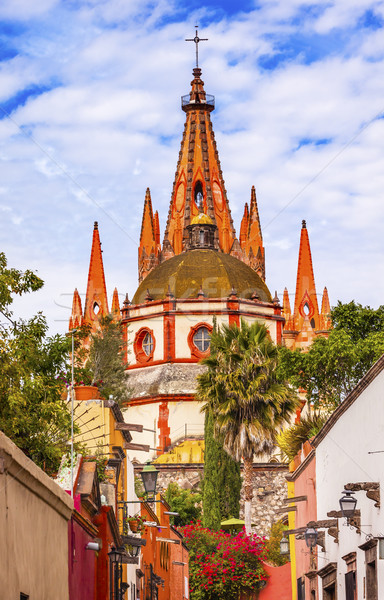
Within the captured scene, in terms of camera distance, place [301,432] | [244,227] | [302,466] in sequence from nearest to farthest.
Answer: [302,466] < [301,432] < [244,227]

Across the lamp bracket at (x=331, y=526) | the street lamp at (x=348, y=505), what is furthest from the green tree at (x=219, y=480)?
the street lamp at (x=348, y=505)

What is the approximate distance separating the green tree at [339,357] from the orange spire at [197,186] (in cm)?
3148

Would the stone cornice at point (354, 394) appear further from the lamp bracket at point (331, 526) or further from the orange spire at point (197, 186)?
the orange spire at point (197, 186)

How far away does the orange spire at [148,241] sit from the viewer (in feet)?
243

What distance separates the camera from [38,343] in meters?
24.3

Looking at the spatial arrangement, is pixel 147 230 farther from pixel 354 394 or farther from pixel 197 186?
pixel 354 394

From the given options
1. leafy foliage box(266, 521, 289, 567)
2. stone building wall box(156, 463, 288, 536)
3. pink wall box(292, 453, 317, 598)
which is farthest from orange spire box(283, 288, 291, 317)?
pink wall box(292, 453, 317, 598)

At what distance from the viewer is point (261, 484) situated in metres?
50.2

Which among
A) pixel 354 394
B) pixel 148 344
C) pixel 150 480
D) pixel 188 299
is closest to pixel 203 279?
pixel 188 299

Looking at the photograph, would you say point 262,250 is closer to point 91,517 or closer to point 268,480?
point 268,480

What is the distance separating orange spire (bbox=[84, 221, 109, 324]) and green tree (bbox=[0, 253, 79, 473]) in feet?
150

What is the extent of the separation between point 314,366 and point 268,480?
399 inches

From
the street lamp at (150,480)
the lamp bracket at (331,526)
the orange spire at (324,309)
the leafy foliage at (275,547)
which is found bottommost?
the leafy foliage at (275,547)

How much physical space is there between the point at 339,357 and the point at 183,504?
11.2 meters
